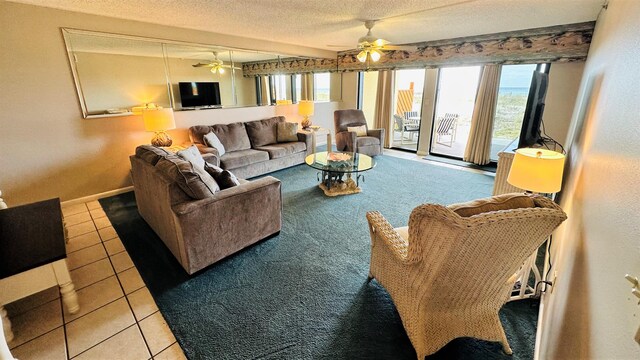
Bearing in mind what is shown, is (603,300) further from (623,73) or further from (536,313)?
(536,313)

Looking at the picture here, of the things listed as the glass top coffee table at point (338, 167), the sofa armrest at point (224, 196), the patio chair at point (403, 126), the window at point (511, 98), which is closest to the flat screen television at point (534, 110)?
the glass top coffee table at point (338, 167)

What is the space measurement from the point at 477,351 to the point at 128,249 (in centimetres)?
285

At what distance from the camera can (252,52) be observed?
195 inches

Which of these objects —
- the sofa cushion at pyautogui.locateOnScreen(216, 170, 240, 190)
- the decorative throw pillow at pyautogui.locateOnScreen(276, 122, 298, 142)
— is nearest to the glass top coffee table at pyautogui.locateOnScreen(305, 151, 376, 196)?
the decorative throw pillow at pyautogui.locateOnScreen(276, 122, 298, 142)

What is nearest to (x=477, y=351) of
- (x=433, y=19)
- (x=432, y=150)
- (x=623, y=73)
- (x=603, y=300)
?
(x=603, y=300)

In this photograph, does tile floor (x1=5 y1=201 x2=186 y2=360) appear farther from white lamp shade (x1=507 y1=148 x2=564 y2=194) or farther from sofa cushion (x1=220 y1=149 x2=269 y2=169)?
white lamp shade (x1=507 y1=148 x2=564 y2=194)

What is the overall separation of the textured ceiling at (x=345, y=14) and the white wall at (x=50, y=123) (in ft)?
0.55

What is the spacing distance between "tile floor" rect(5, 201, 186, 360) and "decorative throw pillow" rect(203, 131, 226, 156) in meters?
2.02

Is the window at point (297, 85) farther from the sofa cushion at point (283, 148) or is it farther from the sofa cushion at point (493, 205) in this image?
Result: the sofa cushion at point (493, 205)

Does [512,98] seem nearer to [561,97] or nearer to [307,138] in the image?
[561,97]

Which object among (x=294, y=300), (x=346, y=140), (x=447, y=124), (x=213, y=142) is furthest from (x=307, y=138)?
(x=294, y=300)

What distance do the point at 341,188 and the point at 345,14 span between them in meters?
2.14

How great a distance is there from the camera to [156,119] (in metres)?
3.54

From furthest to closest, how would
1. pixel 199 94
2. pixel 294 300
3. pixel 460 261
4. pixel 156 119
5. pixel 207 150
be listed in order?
pixel 199 94 → pixel 207 150 → pixel 156 119 → pixel 294 300 → pixel 460 261
